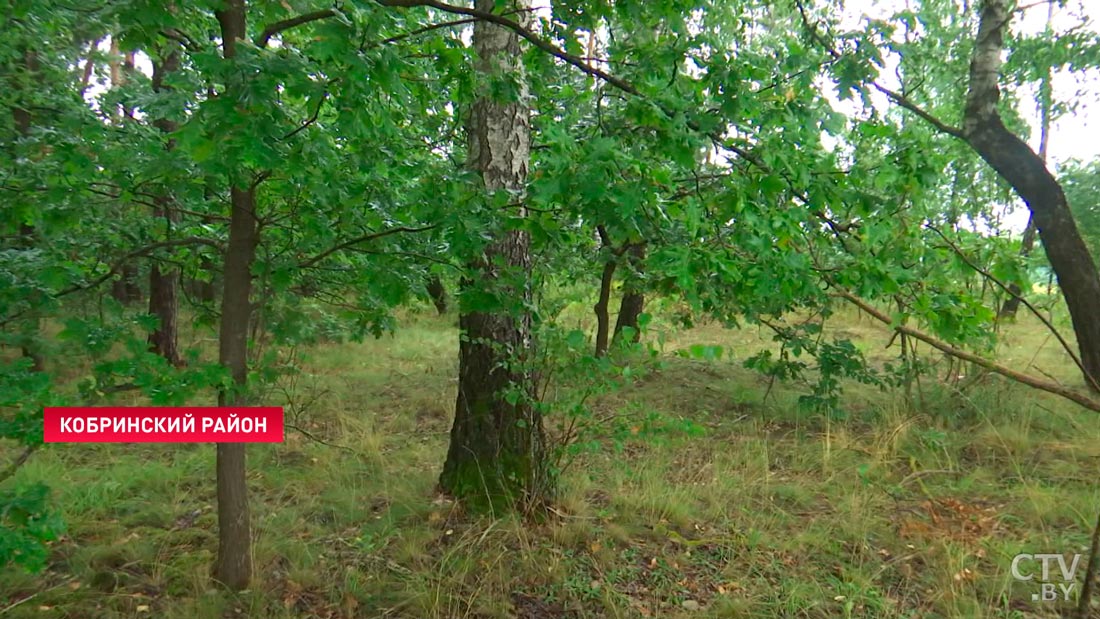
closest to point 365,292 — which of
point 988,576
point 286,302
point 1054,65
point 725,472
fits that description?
point 286,302

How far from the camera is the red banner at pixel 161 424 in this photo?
2.76 m

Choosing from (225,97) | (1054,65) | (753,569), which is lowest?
(753,569)

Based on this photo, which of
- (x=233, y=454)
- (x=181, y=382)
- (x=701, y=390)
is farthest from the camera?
(x=701, y=390)

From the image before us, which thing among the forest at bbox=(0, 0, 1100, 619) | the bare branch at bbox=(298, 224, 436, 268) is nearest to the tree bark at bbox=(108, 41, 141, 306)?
the forest at bbox=(0, 0, 1100, 619)

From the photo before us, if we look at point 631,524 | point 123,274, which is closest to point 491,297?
point 631,524

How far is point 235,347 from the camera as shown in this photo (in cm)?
284

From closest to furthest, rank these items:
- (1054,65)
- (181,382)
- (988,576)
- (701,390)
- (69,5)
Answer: (181,382), (69,5), (988,576), (1054,65), (701,390)

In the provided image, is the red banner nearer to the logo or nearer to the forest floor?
the forest floor

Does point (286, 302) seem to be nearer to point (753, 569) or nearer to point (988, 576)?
point (753, 569)

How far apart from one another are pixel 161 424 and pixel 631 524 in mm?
2991

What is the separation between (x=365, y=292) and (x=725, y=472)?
117 inches

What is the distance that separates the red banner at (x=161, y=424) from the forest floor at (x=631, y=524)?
62cm

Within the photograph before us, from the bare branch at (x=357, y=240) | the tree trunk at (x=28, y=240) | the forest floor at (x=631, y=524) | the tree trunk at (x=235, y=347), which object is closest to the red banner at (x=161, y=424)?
the tree trunk at (x=235, y=347)

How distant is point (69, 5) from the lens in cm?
260
